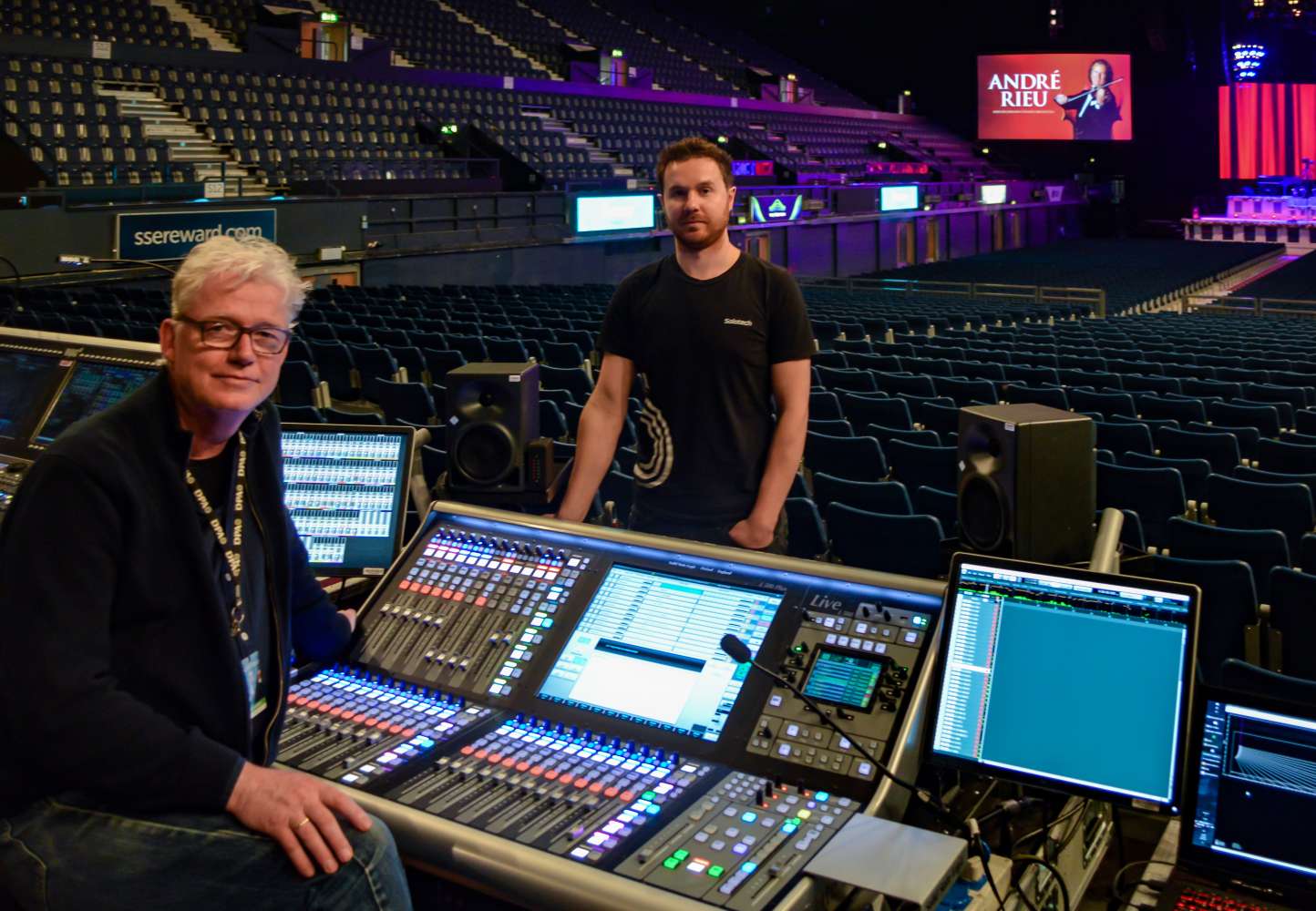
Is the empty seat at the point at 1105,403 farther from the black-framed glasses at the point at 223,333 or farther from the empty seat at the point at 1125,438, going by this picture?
the black-framed glasses at the point at 223,333

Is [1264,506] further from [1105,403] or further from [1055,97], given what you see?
[1055,97]

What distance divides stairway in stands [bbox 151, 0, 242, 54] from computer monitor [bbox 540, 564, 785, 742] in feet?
63.4

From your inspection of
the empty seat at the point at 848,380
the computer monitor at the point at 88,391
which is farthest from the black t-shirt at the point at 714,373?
the empty seat at the point at 848,380

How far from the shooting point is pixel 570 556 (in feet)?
7.80

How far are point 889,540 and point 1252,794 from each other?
10.3 ft

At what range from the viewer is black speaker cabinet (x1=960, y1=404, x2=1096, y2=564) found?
88.0 inches

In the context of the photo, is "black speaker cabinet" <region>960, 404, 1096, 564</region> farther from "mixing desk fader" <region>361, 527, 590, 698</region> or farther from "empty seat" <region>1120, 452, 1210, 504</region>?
"empty seat" <region>1120, 452, 1210, 504</region>

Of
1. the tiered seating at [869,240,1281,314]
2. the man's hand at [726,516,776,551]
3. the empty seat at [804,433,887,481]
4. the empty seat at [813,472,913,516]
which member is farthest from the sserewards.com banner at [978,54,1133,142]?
the man's hand at [726,516,776,551]

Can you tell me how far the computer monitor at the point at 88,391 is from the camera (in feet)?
9.78

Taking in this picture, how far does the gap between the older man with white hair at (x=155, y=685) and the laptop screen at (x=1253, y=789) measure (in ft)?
3.75

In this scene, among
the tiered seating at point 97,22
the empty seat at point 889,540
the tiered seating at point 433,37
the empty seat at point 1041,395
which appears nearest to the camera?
the empty seat at point 889,540

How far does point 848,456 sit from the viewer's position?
255 inches

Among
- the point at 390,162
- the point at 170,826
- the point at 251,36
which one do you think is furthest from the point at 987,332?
the point at 170,826

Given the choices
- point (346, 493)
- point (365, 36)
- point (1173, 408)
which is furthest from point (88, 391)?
point (365, 36)
